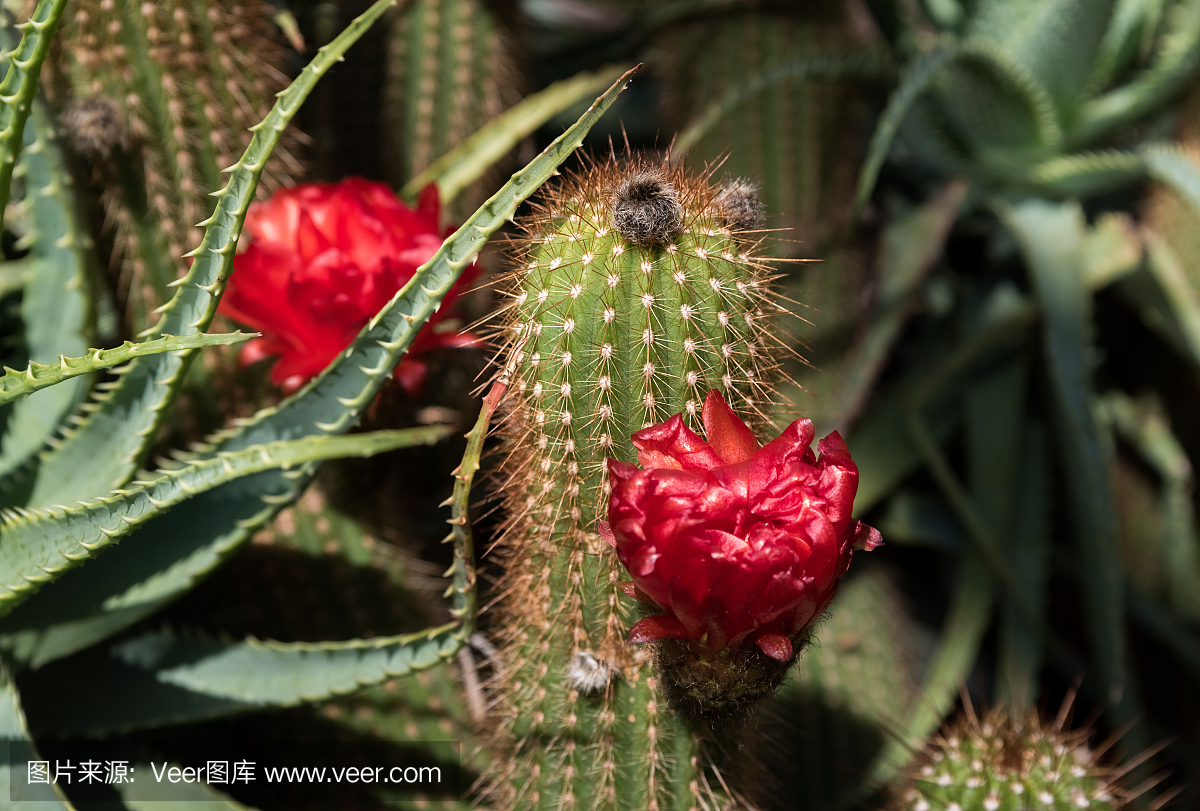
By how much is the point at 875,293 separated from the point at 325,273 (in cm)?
84

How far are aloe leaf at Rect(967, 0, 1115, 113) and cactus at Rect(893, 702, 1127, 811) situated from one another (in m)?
0.89

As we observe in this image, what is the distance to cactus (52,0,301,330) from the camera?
2.65ft

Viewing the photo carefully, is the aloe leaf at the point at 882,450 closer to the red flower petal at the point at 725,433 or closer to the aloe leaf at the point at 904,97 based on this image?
the aloe leaf at the point at 904,97

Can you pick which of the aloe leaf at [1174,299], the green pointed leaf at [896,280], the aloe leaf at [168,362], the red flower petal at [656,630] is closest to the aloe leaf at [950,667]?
the green pointed leaf at [896,280]

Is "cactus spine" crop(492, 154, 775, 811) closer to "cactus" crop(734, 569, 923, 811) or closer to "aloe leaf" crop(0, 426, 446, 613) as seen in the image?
"aloe leaf" crop(0, 426, 446, 613)

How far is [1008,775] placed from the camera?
0.78m

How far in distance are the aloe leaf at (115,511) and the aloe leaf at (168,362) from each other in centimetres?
6

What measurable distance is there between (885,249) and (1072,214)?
0.25 metres

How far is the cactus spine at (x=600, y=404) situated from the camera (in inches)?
22.9

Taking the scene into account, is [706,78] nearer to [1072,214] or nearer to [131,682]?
[1072,214]

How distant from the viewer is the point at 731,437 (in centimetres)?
55

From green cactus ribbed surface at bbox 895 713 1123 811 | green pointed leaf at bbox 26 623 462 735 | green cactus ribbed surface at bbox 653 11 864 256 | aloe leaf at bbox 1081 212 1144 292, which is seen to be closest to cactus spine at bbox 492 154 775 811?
green pointed leaf at bbox 26 623 462 735

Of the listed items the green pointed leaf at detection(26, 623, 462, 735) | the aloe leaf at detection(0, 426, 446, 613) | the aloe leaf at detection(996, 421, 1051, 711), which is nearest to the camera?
the aloe leaf at detection(0, 426, 446, 613)

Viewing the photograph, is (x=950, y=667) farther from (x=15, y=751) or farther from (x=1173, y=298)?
(x=15, y=751)
